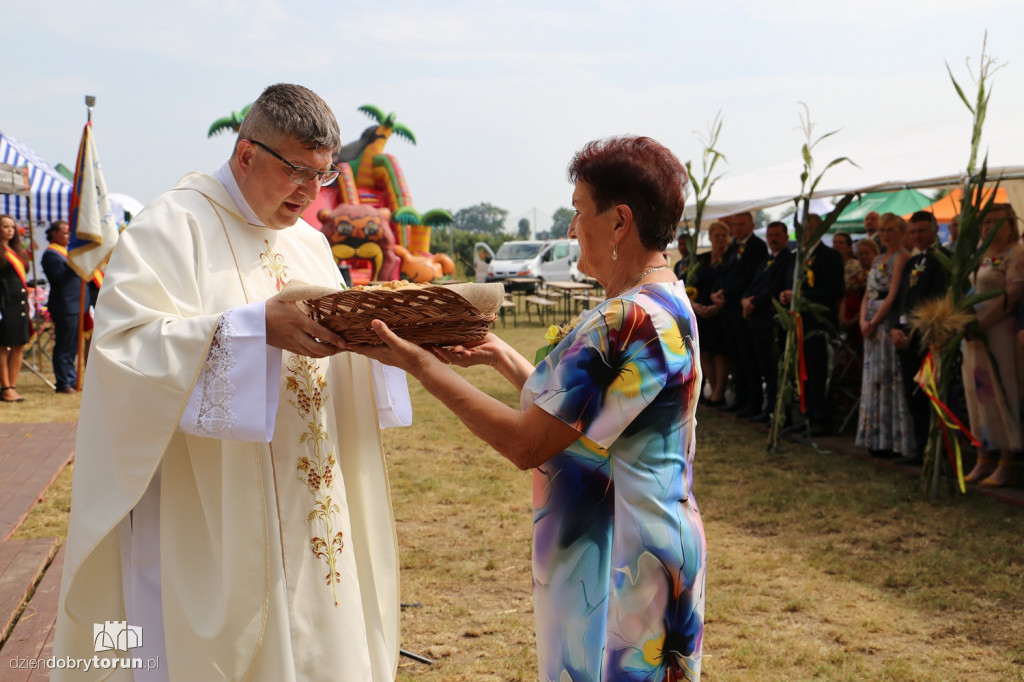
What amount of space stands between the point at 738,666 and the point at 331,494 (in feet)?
7.16

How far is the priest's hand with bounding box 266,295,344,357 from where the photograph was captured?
6.84 ft

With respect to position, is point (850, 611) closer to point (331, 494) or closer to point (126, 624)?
point (331, 494)

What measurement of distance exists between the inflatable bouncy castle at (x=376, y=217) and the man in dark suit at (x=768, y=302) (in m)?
12.5

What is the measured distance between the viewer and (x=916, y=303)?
6.73 meters

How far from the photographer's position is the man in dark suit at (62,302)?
10.6 meters

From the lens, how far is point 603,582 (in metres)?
1.95

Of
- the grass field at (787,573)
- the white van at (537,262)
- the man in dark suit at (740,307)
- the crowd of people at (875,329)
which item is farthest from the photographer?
the white van at (537,262)

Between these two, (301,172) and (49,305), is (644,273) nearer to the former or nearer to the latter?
(301,172)

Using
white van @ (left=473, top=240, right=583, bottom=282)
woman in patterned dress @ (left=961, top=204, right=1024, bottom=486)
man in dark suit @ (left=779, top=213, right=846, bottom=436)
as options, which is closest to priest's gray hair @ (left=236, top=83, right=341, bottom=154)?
woman in patterned dress @ (left=961, top=204, right=1024, bottom=486)

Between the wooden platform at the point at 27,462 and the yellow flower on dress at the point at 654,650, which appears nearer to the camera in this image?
the yellow flower on dress at the point at 654,650

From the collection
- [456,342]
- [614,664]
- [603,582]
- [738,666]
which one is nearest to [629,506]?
[603,582]

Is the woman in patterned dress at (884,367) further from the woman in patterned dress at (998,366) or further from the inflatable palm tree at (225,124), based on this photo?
the inflatable palm tree at (225,124)

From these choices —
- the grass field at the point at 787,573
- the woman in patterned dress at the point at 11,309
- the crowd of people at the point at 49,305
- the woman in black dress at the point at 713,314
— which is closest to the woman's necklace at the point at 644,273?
the grass field at the point at 787,573

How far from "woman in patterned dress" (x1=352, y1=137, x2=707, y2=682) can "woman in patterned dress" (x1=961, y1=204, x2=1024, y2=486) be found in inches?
202
